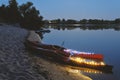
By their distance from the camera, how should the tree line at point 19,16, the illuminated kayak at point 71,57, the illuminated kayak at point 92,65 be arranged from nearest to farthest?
the illuminated kayak at point 92,65, the illuminated kayak at point 71,57, the tree line at point 19,16

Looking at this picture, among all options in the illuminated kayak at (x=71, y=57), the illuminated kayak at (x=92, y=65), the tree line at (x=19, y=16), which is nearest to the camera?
the illuminated kayak at (x=92, y=65)

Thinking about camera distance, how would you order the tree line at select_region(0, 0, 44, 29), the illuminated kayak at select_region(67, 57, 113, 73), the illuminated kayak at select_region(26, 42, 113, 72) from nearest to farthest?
the illuminated kayak at select_region(67, 57, 113, 73), the illuminated kayak at select_region(26, 42, 113, 72), the tree line at select_region(0, 0, 44, 29)

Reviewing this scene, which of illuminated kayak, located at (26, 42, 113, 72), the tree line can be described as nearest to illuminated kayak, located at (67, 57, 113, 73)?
illuminated kayak, located at (26, 42, 113, 72)

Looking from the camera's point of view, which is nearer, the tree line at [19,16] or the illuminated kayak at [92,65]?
the illuminated kayak at [92,65]

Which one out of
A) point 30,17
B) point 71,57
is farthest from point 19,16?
point 71,57

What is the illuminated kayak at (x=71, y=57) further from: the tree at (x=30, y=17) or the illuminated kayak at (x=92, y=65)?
the tree at (x=30, y=17)

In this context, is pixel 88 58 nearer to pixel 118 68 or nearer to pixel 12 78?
pixel 118 68

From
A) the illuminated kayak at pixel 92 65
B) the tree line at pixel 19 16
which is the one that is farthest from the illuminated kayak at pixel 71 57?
the tree line at pixel 19 16

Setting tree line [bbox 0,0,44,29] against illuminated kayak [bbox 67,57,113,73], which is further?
tree line [bbox 0,0,44,29]

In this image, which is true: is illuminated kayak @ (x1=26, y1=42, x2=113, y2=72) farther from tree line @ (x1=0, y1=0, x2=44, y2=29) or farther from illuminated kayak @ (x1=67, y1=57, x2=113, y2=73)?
tree line @ (x1=0, y1=0, x2=44, y2=29)

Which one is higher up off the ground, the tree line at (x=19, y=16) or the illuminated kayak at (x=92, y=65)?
the tree line at (x=19, y=16)

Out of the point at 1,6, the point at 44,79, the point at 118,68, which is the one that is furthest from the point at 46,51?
the point at 1,6

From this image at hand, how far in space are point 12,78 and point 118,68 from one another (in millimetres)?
18644

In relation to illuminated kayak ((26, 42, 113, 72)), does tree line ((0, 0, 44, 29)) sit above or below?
above
